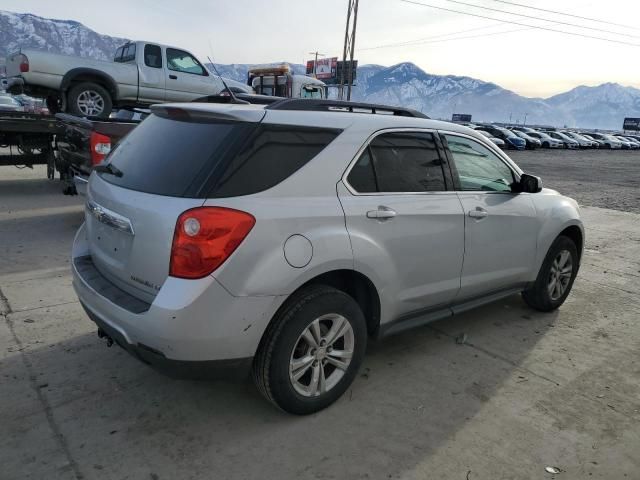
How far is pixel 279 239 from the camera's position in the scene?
251 centimetres

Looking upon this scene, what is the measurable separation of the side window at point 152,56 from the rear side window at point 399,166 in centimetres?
1016

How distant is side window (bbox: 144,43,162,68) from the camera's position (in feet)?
38.6

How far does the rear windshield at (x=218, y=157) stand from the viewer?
2.50m

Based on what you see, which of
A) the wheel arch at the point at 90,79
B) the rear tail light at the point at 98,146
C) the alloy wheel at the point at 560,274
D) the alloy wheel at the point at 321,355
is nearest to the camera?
the alloy wheel at the point at 321,355

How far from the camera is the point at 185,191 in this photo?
2.49 metres

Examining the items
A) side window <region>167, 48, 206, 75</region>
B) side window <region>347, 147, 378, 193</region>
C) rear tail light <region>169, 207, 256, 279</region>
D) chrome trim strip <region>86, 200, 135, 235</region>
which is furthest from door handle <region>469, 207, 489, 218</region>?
side window <region>167, 48, 206, 75</region>

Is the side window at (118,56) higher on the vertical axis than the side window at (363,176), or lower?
higher

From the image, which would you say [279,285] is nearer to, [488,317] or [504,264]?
[504,264]

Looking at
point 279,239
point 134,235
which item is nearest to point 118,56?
point 134,235

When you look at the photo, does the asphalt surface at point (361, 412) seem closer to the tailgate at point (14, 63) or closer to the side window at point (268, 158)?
the side window at point (268, 158)

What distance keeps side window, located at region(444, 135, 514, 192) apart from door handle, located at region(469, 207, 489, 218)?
173 mm

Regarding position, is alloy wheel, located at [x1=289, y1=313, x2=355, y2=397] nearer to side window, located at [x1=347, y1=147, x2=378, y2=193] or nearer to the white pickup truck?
side window, located at [x1=347, y1=147, x2=378, y2=193]

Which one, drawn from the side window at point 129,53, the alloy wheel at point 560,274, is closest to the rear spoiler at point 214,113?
the alloy wheel at point 560,274

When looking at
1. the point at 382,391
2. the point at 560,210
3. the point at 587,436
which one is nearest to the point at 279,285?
the point at 382,391
